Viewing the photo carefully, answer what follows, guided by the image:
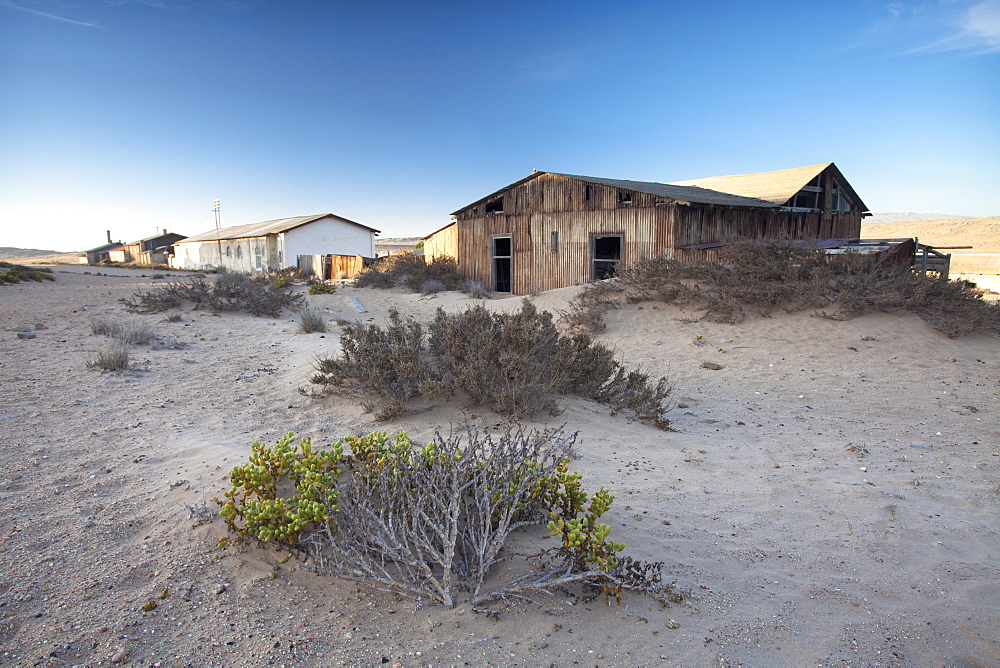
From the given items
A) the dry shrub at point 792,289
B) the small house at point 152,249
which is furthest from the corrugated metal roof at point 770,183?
the small house at point 152,249

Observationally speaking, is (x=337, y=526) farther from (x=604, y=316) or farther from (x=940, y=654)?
(x=604, y=316)

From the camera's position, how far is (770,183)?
22484 millimetres

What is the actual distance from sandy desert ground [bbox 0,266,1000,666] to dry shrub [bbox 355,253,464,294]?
13749 mm

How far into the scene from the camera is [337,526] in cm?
271

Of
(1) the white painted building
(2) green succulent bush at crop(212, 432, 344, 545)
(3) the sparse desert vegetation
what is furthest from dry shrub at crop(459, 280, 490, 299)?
(2) green succulent bush at crop(212, 432, 344, 545)

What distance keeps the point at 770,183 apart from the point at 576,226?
10003 millimetres

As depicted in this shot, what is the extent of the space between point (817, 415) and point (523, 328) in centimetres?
388

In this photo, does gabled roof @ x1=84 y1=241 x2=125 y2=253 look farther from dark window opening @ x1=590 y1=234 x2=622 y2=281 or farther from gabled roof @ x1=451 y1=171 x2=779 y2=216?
dark window opening @ x1=590 y1=234 x2=622 y2=281

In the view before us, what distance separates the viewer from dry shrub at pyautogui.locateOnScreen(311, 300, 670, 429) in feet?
17.0

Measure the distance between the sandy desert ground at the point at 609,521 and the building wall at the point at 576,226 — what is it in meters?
9.29

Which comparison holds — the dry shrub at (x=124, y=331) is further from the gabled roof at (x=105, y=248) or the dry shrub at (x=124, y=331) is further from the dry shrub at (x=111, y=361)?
the gabled roof at (x=105, y=248)

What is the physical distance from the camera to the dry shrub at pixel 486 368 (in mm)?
5191

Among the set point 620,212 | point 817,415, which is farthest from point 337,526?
point 620,212

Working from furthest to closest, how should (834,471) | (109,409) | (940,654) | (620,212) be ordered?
(620,212) < (109,409) < (834,471) < (940,654)
